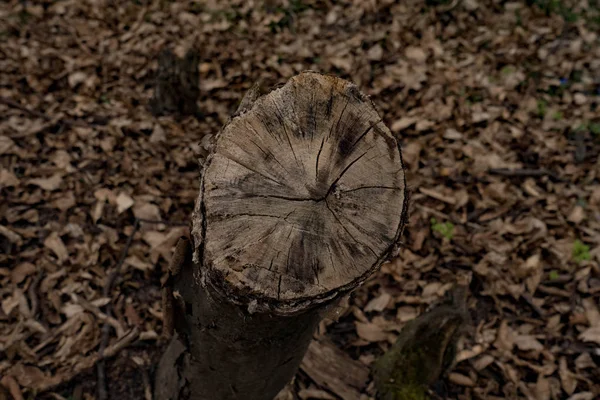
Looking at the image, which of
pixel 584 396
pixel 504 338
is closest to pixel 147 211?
pixel 504 338

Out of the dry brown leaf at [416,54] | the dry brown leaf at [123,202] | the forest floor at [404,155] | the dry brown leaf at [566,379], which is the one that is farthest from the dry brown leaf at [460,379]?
the dry brown leaf at [416,54]

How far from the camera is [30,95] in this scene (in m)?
4.48

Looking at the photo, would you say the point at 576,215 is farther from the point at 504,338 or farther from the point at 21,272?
the point at 21,272

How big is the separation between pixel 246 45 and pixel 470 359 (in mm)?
4014

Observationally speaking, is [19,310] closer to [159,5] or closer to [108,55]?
[108,55]

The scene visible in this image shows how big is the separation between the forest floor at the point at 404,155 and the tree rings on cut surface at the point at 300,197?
0.79 feet

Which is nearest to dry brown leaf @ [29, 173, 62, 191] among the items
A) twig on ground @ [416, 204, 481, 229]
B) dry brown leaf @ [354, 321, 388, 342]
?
dry brown leaf @ [354, 321, 388, 342]

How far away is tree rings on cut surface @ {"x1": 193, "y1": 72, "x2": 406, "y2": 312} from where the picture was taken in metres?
1.34

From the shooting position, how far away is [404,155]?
4.20m

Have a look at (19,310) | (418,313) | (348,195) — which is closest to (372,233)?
(348,195)

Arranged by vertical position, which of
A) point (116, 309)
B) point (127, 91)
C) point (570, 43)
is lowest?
point (116, 309)

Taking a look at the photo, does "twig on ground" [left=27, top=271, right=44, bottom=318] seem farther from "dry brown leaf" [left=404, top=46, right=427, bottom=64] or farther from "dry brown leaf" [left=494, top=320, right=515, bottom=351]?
"dry brown leaf" [left=404, top=46, right=427, bottom=64]

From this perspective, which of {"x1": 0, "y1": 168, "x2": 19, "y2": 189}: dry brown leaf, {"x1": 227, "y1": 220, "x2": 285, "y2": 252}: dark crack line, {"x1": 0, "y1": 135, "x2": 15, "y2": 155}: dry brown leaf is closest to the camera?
{"x1": 227, "y1": 220, "x2": 285, "y2": 252}: dark crack line

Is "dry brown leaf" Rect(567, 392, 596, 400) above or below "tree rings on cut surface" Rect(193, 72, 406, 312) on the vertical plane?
below
